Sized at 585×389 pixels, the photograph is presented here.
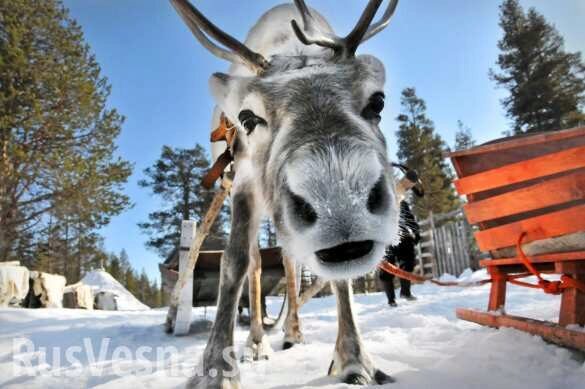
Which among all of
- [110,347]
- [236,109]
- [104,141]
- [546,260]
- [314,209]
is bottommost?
[110,347]

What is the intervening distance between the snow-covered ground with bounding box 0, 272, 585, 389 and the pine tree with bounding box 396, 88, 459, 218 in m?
23.1

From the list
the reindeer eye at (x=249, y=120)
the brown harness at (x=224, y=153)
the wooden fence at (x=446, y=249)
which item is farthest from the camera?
the wooden fence at (x=446, y=249)

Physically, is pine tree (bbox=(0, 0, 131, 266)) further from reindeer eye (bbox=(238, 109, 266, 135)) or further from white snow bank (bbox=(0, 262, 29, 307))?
reindeer eye (bbox=(238, 109, 266, 135))

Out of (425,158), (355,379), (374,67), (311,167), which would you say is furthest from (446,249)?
(311,167)

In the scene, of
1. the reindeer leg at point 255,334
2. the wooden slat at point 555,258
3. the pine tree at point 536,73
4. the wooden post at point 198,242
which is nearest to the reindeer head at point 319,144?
the wooden post at point 198,242

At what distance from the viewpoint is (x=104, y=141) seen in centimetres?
1684

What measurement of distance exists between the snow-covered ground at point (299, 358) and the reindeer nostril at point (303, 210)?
3.80 feet

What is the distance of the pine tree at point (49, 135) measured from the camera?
47.4 ft

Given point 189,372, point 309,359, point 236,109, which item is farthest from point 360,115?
point 189,372

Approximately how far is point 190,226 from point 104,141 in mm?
14140

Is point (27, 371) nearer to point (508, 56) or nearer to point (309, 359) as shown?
point (309, 359)

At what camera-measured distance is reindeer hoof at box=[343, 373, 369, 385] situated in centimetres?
218

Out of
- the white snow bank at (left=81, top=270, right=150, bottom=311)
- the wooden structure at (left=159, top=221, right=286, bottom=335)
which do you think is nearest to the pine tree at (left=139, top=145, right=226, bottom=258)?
the white snow bank at (left=81, top=270, right=150, bottom=311)

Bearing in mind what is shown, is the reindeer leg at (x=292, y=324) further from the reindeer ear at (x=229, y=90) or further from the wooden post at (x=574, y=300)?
the wooden post at (x=574, y=300)
